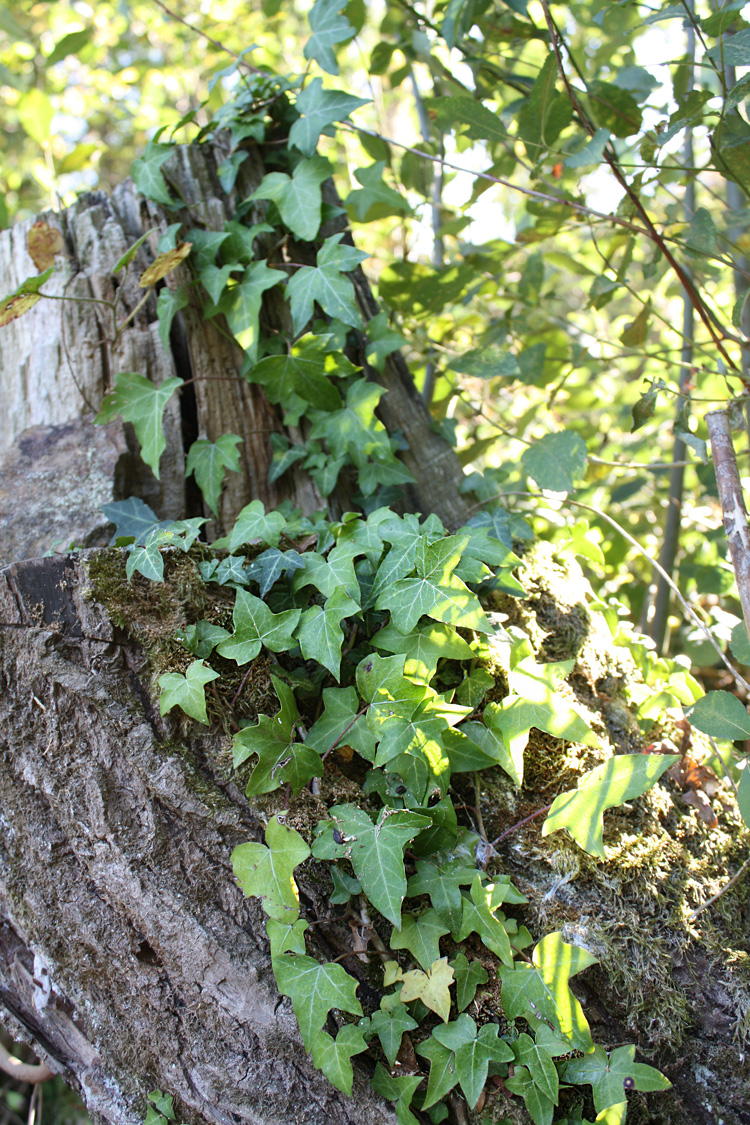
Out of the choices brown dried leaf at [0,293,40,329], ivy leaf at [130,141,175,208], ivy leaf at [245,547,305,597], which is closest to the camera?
ivy leaf at [245,547,305,597]

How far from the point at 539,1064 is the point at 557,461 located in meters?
1.49

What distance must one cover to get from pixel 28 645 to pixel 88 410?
3.15ft

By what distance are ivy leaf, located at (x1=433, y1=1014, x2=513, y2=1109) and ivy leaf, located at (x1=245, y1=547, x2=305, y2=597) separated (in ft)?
3.23

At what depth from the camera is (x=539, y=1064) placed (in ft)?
4.01

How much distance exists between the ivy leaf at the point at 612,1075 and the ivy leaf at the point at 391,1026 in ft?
1.07

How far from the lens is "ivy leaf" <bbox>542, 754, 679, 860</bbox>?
4.14 ft

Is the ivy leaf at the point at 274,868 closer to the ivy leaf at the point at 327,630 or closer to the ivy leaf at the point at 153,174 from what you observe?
the ivy leaf at the point at 327,630

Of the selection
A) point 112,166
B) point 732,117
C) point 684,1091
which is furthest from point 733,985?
point 112,166

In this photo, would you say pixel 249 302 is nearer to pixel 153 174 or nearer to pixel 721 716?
pixel 153 174

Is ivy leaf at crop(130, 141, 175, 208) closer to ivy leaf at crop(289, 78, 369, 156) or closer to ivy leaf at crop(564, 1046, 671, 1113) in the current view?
ivy leaf at crop(289, 78, 369, 156)

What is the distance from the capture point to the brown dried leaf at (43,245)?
200 cm

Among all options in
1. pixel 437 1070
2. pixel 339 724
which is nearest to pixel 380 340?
pixel 339 724

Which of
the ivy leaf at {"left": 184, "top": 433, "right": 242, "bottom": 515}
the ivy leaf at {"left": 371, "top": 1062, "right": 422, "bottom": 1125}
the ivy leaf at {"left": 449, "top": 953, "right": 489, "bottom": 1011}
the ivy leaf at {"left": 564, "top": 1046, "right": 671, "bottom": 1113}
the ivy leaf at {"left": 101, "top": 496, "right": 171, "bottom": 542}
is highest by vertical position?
the ivy leaf at {"left": 184, "top": 433, "right": 242, "bottom": 515}

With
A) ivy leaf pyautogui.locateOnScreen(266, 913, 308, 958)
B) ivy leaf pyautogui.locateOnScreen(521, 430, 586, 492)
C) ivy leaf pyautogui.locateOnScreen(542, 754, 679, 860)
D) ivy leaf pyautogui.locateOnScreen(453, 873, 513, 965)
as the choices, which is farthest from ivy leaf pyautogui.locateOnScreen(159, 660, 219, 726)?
ivy leaf pyautogui.locateOnScreen(521, 430, 586, 492)
